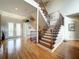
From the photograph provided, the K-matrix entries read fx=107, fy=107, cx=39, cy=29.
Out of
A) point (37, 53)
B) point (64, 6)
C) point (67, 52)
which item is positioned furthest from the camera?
point (64, 6)

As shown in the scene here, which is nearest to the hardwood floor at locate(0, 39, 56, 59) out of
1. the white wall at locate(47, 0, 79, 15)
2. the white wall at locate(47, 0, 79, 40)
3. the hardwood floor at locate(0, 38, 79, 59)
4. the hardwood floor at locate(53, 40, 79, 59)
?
the hardwood floor at locate(0, 38, 79, 59)

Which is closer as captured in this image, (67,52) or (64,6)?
(67,52)

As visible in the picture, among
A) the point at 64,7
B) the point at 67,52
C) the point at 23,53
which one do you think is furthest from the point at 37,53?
the point at 64,7

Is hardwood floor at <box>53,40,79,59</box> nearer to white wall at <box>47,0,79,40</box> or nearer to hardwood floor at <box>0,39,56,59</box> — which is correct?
hardwood floor at <box>0,39,56,59</box>

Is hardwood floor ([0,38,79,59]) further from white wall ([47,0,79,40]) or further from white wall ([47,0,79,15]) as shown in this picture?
white wall ([47,0,79,15])

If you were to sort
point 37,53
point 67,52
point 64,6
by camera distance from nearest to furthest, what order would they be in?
point 67,52
point 37,53
point 64,6

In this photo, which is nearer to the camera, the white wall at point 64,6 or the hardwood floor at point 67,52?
the hardwood floor at point 67,52

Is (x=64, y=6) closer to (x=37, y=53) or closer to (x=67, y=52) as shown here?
(x=67, y=52)

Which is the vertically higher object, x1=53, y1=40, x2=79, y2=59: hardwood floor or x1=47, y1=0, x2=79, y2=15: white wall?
x1=47, y1=0, x2=79, y2=15: white wall

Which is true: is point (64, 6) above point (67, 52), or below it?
above

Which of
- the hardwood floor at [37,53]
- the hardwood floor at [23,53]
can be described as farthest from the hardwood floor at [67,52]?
the hardwood floor at [23,53]

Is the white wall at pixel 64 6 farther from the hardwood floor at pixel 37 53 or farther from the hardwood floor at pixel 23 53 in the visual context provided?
the hardwood floor at pixel 23 53

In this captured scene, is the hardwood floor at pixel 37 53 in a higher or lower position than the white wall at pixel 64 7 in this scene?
lower

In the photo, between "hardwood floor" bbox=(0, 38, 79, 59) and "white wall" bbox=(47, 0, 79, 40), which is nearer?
"hardwood floor" bbox=(0, 38, 79, 59)
